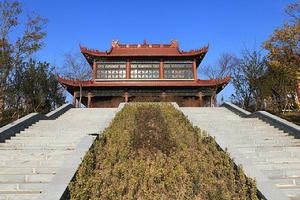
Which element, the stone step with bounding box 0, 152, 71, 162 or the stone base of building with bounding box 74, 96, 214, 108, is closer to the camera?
the stone step with bounding box 0, 152, 71, 162

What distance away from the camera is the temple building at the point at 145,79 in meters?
23.3

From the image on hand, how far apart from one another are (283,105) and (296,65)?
24.9 ft

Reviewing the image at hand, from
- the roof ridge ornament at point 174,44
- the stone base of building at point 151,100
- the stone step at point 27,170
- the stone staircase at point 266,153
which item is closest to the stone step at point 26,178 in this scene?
the stone step at point 27,170

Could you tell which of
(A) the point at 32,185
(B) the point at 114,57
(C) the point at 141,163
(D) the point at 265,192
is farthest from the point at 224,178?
(B) the point at 114,57

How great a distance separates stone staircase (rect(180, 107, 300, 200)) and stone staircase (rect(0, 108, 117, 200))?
3675 millimetres

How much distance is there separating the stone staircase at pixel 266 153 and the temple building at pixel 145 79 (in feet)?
43.0

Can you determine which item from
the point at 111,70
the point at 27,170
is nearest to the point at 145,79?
the point at 111,70

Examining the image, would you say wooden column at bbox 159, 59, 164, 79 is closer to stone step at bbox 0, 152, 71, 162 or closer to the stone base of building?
the stone base of building

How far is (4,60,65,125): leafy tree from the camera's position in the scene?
1475 centimetres

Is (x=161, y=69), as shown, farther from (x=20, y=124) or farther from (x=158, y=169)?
(x=158, y=169)

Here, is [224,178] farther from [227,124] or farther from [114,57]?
[114,57]

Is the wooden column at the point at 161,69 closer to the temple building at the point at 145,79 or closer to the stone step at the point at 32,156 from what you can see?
the temple building at the point at 145,79

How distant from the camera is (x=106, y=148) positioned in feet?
20.2

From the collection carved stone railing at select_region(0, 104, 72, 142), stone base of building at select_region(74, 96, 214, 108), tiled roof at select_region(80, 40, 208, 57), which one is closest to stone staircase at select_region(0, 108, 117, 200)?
carved stone railing at select_region(0, 104, 72, 142)
